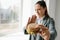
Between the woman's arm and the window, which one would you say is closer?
the woman's arm

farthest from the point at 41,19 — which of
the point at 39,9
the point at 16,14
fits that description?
the point at 16,14

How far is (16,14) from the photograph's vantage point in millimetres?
1661

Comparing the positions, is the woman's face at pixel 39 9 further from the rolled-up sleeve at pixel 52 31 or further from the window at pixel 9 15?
the window at pixel 9 15

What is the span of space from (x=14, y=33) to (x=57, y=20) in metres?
0.53

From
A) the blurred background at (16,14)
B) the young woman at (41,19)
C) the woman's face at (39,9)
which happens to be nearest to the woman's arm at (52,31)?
the young woman at (41,19)

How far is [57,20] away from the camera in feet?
5.50

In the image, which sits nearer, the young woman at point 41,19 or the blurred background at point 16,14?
the young woman at point 41,19

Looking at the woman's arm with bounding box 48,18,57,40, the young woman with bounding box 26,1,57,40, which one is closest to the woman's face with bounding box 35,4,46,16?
the young woman with bounding box 26,1,57,40

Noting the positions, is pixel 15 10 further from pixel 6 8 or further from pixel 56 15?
pixel 56 15

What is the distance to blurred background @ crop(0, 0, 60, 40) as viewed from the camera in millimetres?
1604

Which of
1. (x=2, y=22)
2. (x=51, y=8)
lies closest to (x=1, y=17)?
(x=2, y=22)

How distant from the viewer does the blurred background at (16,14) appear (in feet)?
5.26

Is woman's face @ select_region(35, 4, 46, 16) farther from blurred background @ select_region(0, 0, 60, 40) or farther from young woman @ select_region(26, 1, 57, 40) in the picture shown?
blurred background @ select_region(0, 0, 60, 40)

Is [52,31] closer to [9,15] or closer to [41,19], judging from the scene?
[41,19]
